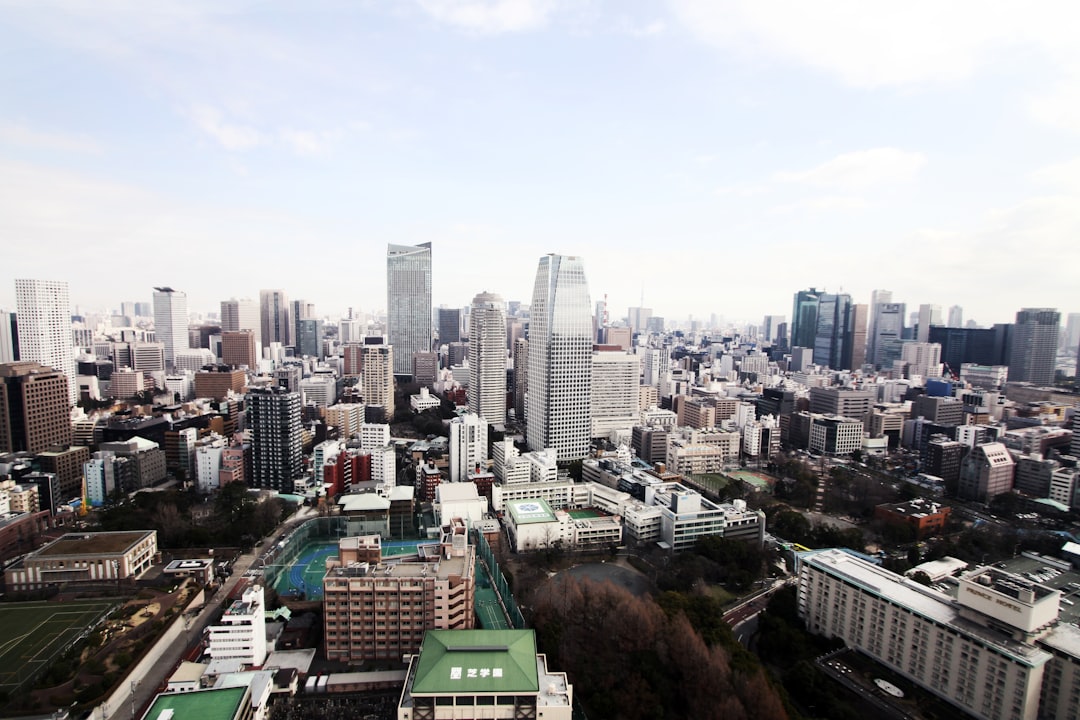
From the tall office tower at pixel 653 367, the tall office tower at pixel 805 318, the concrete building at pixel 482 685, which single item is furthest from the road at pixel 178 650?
the tall office tower at pixel 805 318

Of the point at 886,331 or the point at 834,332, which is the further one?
the point at 886,331

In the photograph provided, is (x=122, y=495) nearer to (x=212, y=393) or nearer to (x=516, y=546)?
(x=516, y=546)

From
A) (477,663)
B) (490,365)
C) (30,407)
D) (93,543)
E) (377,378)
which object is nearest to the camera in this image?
(477,663)

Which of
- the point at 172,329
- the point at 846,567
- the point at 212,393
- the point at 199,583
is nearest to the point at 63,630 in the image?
the point at 199,583

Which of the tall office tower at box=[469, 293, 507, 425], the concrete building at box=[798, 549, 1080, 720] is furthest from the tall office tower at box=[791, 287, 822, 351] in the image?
the concrete building at box=[798, 549, 1080, 720]

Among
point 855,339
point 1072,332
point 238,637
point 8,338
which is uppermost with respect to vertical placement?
point 1072,332

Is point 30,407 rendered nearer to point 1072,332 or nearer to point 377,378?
point 377,378

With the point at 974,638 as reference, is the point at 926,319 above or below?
above

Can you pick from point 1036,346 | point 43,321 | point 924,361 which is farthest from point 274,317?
point 1036,346
